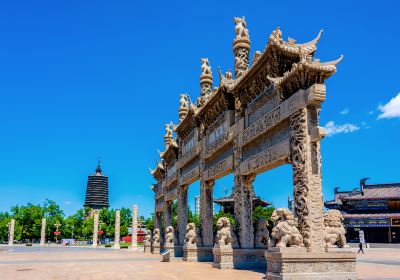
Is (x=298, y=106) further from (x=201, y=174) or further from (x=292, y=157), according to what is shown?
(x=201, y=174)

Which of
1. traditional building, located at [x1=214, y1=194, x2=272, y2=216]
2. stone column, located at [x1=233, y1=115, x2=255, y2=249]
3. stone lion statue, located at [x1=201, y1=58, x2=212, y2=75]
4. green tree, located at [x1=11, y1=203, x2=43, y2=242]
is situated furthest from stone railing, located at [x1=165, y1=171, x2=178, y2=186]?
green tree, located at [x1=11, y1=203, x2=43, y2=242]

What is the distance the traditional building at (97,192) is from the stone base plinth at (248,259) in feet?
338

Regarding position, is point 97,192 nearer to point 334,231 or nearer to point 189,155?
point 189,155

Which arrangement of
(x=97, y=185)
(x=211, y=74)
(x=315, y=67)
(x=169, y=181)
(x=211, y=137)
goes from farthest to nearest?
(x=97, y=185) → (x=169, y=181) → (x=211, y=74) → (x=211, y=137) → (x=315, y=67)

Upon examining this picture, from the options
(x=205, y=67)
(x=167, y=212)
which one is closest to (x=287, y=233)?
(x=205, y=67)

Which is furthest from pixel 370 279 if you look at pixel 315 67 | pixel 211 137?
pixel 211 137

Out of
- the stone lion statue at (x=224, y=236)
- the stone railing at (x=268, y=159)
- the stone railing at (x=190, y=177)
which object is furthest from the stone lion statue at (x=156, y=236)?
the stone railing at (x=268, y=159)

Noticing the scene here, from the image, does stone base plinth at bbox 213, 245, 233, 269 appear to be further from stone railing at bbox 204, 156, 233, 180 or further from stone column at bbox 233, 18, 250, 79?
stone column at bbox 233, 18, 250, 79

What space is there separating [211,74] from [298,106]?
1115 centimetres

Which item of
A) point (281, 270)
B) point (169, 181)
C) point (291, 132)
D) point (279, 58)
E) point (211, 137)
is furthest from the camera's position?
point (169, 181)

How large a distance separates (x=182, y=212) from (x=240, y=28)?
39.0 ft

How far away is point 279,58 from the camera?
496 inches

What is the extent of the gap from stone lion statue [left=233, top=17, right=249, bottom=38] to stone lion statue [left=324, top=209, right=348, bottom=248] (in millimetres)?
9575

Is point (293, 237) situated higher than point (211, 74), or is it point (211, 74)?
point (211, 74)
